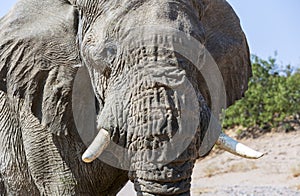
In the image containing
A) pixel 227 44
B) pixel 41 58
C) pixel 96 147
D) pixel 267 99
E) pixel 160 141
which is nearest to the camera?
pixel 160 141

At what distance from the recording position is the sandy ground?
9617mm

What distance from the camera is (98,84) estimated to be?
3014mm

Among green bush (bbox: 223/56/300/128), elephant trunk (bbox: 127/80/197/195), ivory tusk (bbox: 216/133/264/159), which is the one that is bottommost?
green bush (bbox: 223/56/300/128)

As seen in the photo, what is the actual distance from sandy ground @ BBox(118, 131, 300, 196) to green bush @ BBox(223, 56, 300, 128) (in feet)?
1.38

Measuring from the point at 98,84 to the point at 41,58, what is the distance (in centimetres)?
45

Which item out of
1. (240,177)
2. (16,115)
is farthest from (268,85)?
(16,115)

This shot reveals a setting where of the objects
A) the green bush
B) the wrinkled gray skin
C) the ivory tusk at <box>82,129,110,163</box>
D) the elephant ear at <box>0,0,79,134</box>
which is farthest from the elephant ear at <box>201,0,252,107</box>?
the green bush

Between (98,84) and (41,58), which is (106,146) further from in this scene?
(41,58)

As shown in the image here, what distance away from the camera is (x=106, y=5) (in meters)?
2.99

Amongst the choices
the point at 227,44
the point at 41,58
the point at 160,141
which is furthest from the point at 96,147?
the point at 227,44

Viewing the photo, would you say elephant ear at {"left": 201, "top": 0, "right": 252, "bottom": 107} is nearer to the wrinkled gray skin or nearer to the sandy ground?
the wrinkled gray skin

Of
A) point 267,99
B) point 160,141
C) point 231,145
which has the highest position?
point 160,141

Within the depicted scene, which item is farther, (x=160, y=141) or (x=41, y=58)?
(x=41, y=58)

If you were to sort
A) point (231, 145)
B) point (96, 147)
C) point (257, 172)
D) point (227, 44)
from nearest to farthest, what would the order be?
1. point (96, 147)
2. point (231, 145)
3. point (227, 44)
4. point (257, 172)
